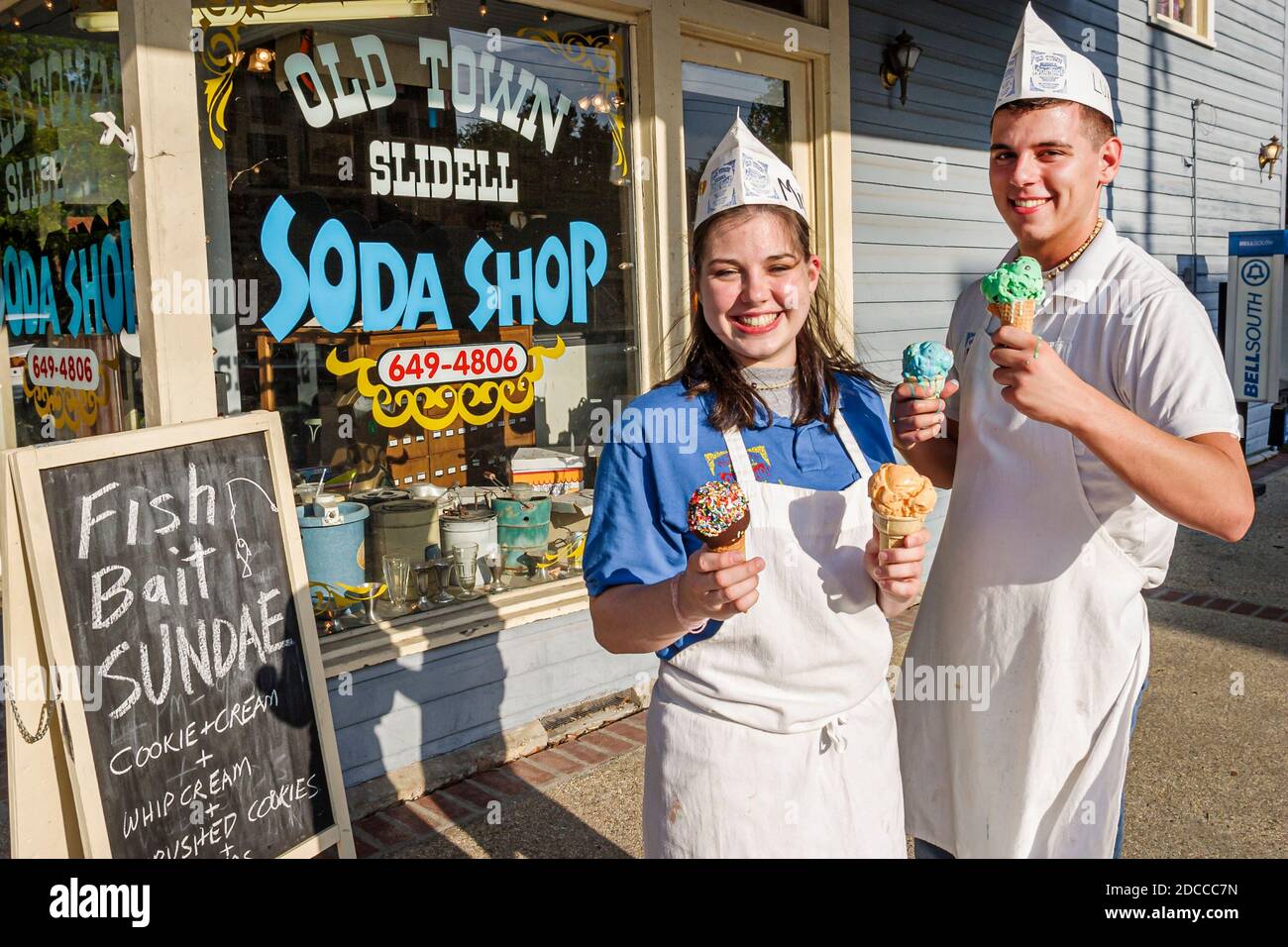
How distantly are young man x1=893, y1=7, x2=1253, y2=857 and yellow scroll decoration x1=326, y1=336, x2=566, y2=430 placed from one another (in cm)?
260

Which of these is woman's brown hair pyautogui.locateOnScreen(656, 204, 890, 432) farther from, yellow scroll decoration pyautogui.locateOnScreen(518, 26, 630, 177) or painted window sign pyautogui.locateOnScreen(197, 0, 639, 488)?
yellow scroll decoration pyautogui.locateOnScreen(518, 26, 630, 177)

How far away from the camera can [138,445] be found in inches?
112

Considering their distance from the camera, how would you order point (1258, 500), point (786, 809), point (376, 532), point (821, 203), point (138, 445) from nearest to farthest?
point (786, 809)
point (138, 445)
point (376, 532)
point (821, 203)
point (1258, 500)

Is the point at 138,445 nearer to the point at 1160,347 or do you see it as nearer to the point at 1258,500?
the point at 1160,347

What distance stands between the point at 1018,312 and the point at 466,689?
308cm

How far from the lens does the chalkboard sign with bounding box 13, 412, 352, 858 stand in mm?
2615

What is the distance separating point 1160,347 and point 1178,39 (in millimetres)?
9568

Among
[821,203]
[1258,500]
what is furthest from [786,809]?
[1258,500]

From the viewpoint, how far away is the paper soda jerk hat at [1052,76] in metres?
2.22

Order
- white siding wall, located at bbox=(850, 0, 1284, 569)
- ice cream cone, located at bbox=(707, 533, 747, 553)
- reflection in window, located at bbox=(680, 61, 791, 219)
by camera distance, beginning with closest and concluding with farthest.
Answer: ice cream cone, located at bbox=(707, 533, 747, 553) < reflection in window, located at bbox=(680, 61, 791, 219) < white siding wall, located at bbox=(850, 0, 1284, 569)

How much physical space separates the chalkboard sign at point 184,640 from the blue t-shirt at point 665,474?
1504 mm

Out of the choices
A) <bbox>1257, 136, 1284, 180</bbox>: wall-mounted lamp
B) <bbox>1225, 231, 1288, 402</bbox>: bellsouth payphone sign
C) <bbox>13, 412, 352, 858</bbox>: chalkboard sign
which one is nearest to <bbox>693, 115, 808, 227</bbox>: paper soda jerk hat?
<bbox>13, 412, 352, 858</bbox>: chalkboard sign

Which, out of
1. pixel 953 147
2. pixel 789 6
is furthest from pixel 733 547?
pixel 953 147

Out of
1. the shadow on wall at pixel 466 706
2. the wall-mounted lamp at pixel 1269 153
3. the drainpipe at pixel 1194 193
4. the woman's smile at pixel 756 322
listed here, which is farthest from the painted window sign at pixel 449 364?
the wall-mounted lamp at pixel 1269 153
